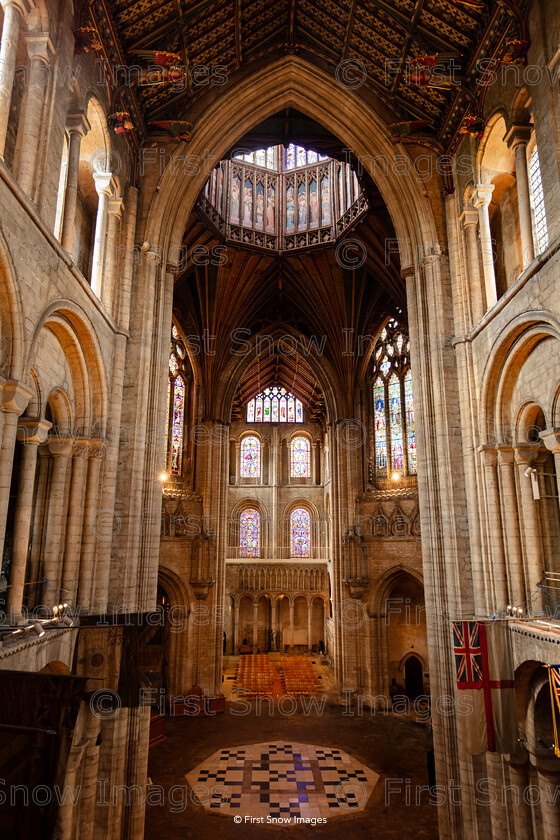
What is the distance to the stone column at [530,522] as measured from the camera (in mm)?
9453

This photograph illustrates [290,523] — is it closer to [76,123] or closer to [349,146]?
[349,146]

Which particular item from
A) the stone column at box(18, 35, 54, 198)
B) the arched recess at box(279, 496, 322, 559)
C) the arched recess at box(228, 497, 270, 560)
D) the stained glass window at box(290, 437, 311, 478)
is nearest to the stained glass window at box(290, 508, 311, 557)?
the arched recess at box(279, 496, 322, 559)

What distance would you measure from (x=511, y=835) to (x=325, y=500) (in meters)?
24.0

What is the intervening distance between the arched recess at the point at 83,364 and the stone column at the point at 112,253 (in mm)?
1422

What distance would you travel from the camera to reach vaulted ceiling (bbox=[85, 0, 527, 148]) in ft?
33.4

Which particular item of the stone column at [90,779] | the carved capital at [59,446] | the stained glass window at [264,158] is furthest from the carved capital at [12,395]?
the stained glass window at [264,158]

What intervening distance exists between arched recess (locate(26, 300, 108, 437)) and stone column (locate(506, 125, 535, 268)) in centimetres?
775

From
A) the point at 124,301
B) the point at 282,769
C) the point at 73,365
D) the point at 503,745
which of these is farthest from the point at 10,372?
the point at 282,769

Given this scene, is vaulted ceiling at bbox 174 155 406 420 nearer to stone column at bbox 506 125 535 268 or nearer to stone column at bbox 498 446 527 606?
stone column at bbox 506 125 535 268

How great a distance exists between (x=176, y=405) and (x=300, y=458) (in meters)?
13.6

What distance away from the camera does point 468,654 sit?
9164mm

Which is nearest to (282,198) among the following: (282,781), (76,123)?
(76,123)

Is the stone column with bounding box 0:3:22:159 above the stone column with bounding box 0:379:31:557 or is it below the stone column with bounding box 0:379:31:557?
above

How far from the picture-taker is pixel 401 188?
43.1ft
